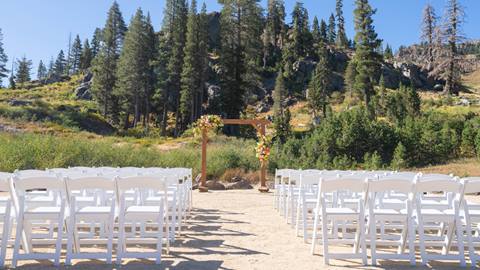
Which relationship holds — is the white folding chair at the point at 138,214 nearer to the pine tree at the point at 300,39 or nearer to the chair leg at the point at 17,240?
the chair leg at the point at 17,240

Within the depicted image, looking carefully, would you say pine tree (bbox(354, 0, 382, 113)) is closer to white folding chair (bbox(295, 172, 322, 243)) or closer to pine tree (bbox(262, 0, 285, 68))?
pine tree (bbox(262, 0, 285, 68))

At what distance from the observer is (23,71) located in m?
83.9

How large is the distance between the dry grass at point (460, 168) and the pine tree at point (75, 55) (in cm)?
8746

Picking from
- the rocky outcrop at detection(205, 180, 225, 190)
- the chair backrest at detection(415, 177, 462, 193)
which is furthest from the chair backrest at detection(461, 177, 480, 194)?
the rocky outcrop at detection(205, 180, 225, 190)

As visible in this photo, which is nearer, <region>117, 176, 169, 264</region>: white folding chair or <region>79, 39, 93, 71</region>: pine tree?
<region>117, 176, 169, 264</region>: white folding chair

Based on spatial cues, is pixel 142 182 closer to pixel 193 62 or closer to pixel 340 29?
pixel 193 62

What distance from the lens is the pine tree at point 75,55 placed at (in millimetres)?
96812

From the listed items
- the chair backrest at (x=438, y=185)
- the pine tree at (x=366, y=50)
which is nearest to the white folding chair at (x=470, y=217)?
the chair backrest at (x=438, y=185)

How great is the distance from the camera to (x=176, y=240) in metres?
6.36

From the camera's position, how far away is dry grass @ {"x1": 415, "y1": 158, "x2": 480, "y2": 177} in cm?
1910

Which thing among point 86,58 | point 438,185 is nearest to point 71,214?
point 438,185

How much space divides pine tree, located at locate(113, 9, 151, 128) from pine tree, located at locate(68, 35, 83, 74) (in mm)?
51410

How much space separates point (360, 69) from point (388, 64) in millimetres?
28274

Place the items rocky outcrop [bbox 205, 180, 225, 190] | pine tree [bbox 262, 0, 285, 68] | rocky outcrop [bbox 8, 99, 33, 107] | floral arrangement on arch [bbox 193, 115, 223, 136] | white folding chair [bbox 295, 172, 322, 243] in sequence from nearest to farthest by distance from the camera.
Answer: white folding chair [bbox 295, 172, 322, 243], rocky outcrop [bbox 205, 180, 225, 190], floral arrangement on arch [bbox 193, 115, 223, 136], rocky outcrop [bbox 8, 99, 33, 107], pine tree [bbox 262, 0, 285, 68]
